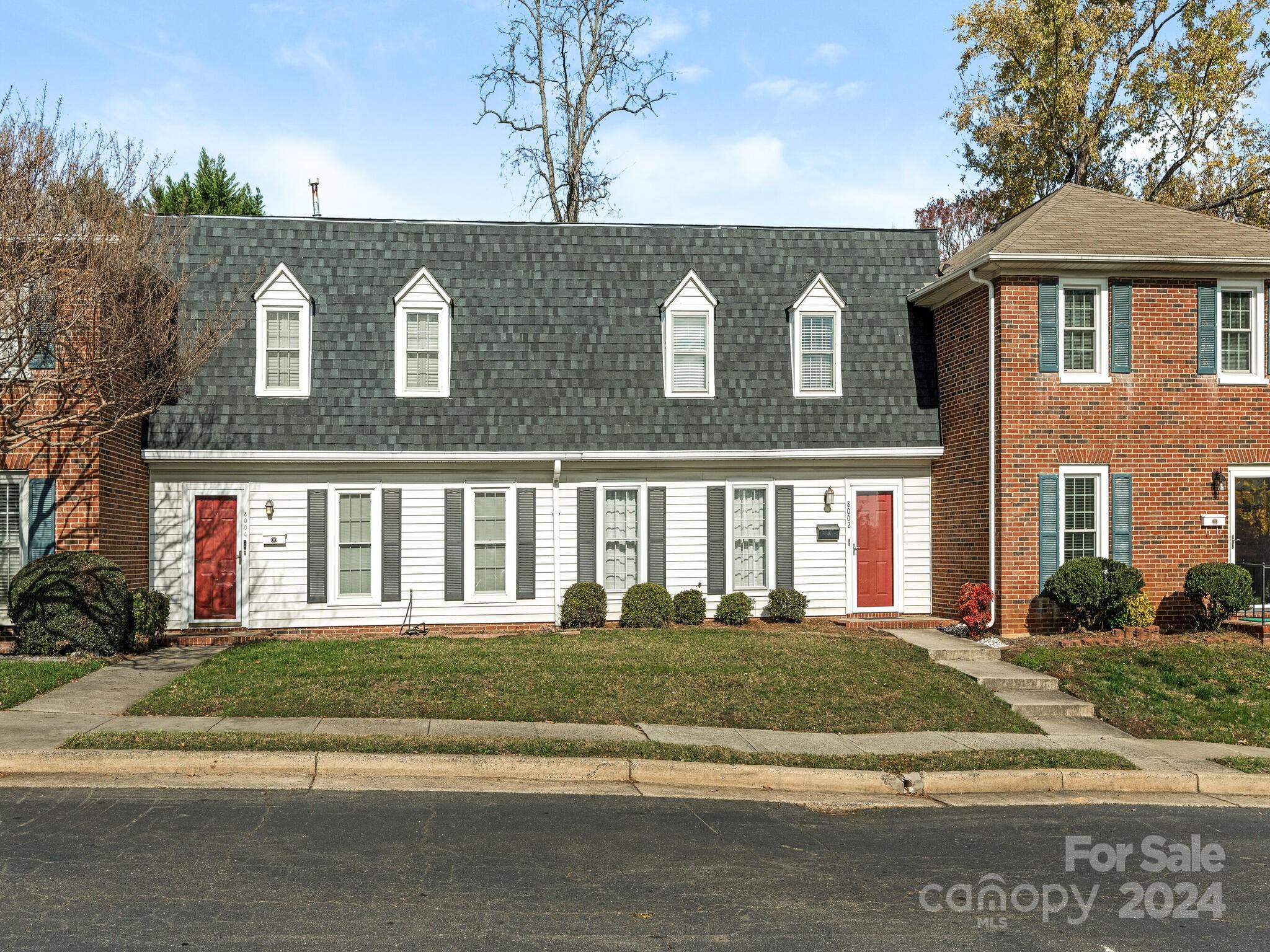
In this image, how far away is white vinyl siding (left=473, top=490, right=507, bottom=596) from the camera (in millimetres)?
18141

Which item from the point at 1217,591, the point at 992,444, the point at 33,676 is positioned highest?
the point at 992,444

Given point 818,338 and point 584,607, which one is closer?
point 584,607

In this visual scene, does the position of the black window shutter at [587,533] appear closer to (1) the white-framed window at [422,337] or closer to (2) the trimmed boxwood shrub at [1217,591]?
(1) the white-framed window at [422,337]

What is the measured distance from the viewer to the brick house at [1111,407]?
16891 millimetres

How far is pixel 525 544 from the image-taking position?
713 inches

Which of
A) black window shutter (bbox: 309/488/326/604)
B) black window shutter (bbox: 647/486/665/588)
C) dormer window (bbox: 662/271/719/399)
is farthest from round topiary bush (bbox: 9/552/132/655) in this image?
dormer window (bbox: 662/271/719/399)

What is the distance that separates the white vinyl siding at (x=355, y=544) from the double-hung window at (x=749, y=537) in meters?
6.08

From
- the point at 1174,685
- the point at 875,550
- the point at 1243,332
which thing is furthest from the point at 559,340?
the point at 1243,332

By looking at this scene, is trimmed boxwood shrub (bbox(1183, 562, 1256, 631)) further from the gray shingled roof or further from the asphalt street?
the asphalt street

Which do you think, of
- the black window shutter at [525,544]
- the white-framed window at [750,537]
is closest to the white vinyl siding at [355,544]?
the black window shutter at [525,544]

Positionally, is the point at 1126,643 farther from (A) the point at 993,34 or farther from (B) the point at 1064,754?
(A) the point at 993,34

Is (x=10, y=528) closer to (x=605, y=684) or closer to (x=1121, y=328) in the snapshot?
(x=605, y=684)

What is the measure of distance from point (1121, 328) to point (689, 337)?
6.94 m

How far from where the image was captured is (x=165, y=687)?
12.4 metres
